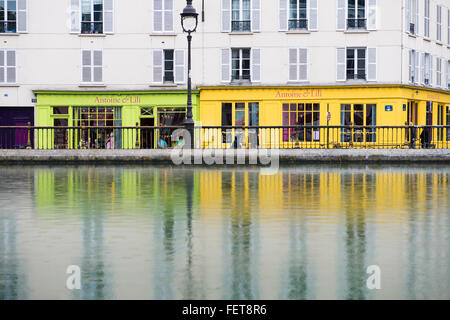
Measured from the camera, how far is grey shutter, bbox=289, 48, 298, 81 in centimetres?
4625

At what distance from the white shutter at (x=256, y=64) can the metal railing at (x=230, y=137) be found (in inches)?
623

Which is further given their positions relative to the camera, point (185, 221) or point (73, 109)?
point (73, 109)

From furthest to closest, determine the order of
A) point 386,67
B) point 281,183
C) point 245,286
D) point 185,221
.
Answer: point 386,67, point 281,183, point 185,221, point 245,286

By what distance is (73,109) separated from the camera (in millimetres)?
46875

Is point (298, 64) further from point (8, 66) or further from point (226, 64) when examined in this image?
point (8, 66)

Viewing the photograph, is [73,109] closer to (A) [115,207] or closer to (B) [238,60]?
(B) [238,60]

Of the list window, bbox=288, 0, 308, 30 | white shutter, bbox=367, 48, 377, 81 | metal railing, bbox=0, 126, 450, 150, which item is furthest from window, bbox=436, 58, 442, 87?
metal railing, bbox=0, 126, 450, 150

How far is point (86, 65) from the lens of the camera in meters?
47.0

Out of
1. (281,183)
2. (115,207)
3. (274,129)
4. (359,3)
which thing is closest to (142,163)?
(274,129)

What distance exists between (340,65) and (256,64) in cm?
464

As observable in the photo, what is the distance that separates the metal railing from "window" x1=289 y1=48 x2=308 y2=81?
15.8 m

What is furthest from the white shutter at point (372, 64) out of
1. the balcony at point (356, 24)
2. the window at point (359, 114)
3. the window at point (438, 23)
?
the window at point (438, 23)

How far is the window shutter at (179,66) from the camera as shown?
46.3 m

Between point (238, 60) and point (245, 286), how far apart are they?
4115cm
